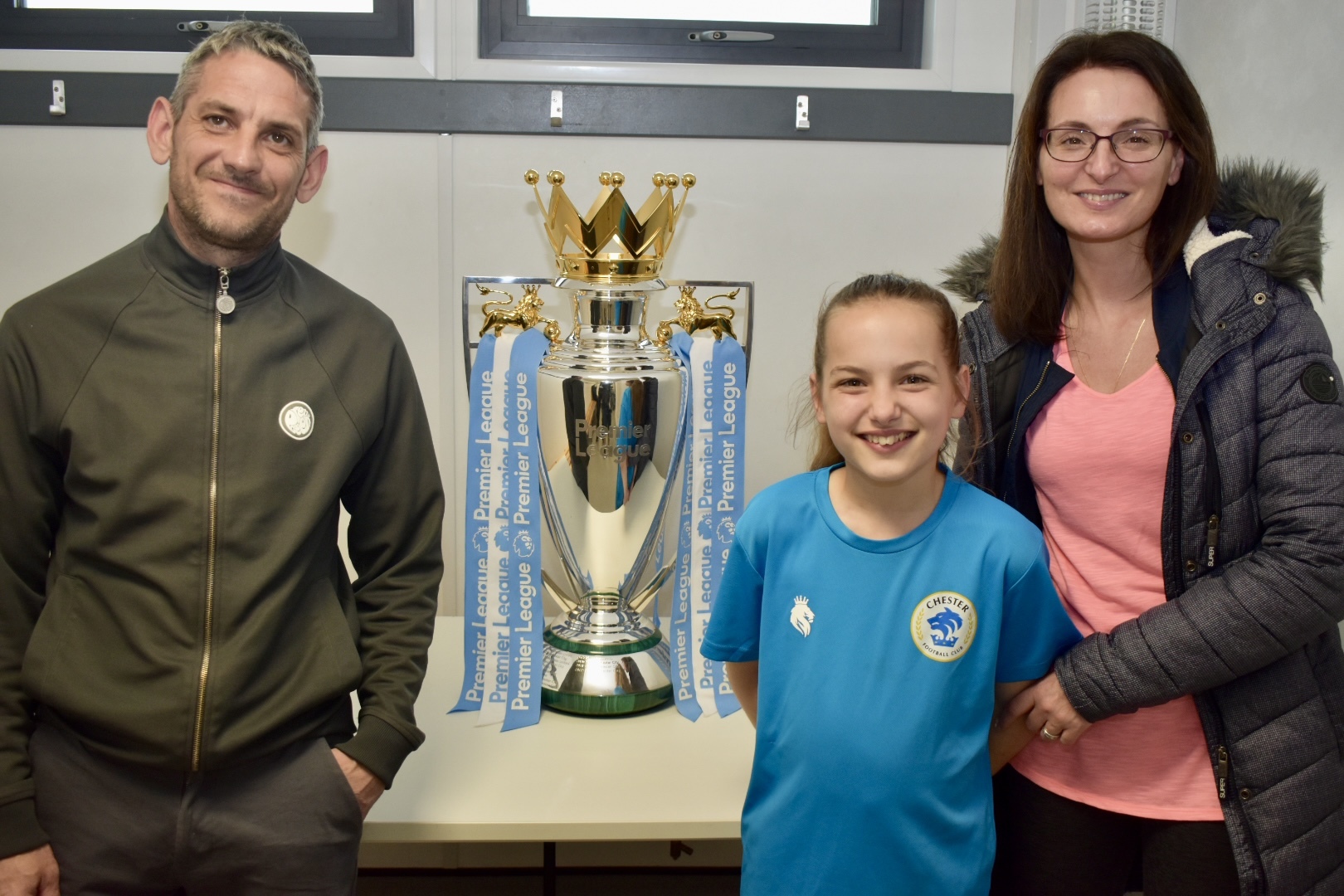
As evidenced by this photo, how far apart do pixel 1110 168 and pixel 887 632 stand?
19.5 inches

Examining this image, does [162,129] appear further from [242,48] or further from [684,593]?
[684,593]

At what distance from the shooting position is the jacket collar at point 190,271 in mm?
1101

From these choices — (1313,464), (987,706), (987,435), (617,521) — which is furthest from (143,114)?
(1313,464)

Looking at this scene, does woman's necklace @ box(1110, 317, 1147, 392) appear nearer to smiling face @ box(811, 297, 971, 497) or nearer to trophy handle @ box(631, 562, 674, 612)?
smiling face @ box(811, 297, 971, 497)

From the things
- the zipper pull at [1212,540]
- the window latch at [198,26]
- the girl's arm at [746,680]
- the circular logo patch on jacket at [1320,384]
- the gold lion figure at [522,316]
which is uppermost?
the window latch at [198,26]

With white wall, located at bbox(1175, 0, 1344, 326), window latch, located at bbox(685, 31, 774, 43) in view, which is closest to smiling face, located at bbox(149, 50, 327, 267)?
window latch, located at bbox(685, 31, 774, 43)

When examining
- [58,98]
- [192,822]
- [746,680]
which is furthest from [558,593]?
[58,98]

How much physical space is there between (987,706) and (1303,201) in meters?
0.56

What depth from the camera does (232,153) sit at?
111cm

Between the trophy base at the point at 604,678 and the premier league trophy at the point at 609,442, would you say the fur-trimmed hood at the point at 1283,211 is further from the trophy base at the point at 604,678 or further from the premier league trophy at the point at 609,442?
the trophy base at the point at 604,678

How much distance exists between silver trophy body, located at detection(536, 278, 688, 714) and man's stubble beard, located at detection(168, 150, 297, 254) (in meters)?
0.53

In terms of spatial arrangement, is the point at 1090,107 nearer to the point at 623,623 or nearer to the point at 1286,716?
the point at 1286,716

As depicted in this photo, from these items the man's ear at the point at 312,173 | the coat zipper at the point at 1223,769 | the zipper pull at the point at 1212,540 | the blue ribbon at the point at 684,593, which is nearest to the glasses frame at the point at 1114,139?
the zipper pull at the point at 1212,540

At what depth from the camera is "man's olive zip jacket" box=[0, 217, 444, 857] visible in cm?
105
